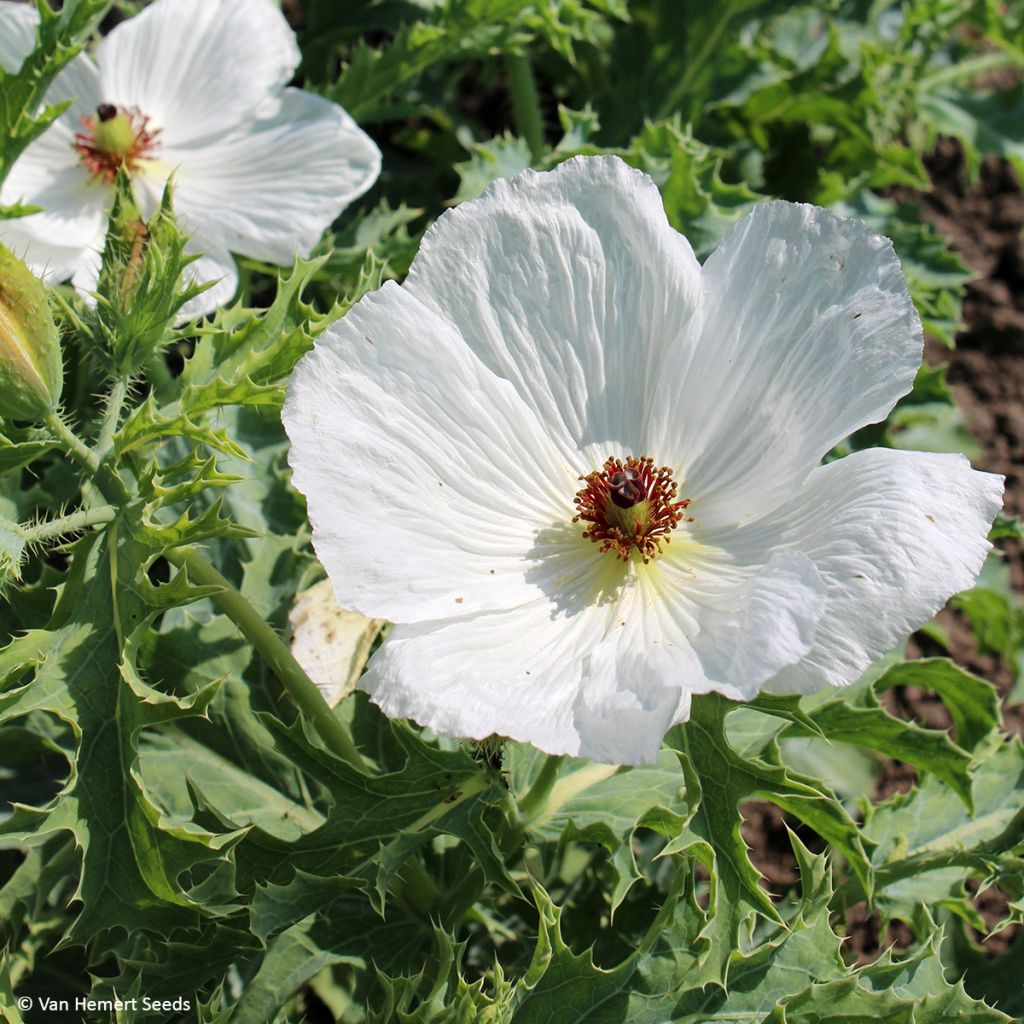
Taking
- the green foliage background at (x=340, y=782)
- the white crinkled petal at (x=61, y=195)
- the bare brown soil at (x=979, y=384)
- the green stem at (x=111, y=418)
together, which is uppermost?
the green stem at (x=111, y=418)

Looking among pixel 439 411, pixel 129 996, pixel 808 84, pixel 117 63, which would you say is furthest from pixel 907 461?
pixel 808 84

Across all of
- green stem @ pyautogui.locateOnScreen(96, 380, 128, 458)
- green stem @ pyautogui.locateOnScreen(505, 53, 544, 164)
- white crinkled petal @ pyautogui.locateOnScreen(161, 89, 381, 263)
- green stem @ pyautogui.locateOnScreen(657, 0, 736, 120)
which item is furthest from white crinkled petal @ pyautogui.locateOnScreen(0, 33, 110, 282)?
green stem @ pyautogui.locateOnScreen(657, 0, 736, 120)

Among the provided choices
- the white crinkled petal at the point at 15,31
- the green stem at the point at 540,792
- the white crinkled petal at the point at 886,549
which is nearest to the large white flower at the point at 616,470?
the white crinkled petal at the point at 886,549

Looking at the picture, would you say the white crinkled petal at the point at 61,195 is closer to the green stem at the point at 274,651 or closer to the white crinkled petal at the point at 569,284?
the green stem at the point at 274,651

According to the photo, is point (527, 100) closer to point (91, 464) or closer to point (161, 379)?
point (161, 379)

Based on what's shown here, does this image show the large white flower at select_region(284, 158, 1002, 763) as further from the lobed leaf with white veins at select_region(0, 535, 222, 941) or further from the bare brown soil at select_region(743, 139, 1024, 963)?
the bare brown soil at select_region(743, 139, 1024, 963)

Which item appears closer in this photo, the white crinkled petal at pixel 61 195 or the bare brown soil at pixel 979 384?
the white crinkled petal at pixel 61 195
